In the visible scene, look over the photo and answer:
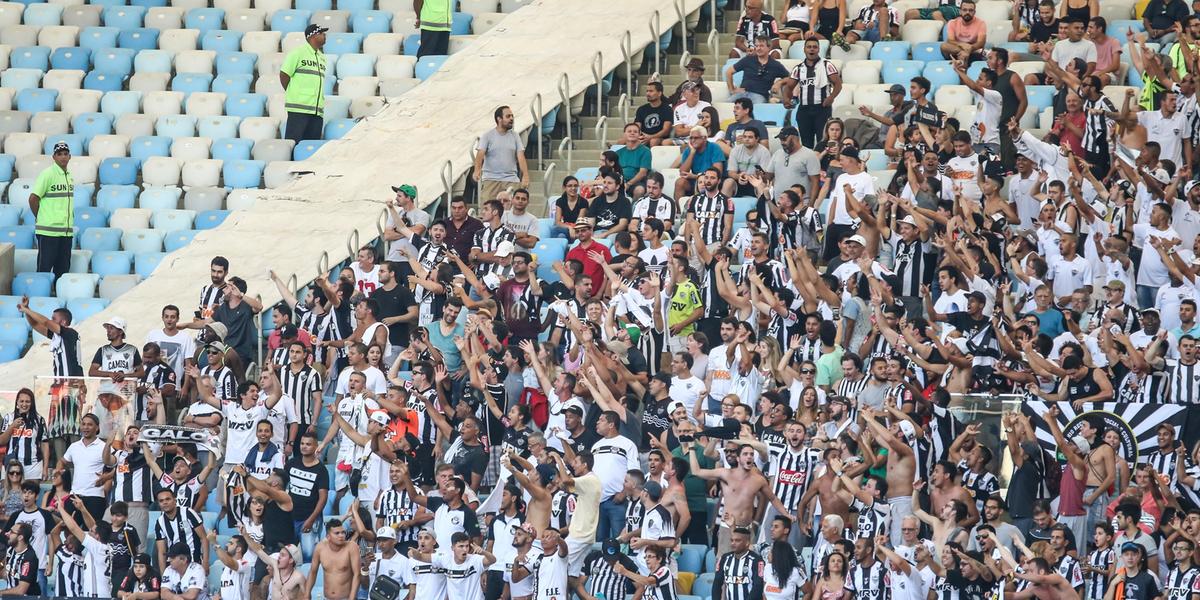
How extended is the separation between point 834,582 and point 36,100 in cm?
1271

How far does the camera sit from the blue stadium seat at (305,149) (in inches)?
952

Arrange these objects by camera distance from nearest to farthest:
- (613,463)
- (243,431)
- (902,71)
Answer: (613,463), (243,431), (902,71)

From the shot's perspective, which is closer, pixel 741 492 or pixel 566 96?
pixel 741 492

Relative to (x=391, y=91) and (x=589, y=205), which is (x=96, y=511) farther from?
(x=391, y=91)

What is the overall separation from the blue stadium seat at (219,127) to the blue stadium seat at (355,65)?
1.27 meters

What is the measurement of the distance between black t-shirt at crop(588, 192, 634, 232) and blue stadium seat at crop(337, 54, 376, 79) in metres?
5.39

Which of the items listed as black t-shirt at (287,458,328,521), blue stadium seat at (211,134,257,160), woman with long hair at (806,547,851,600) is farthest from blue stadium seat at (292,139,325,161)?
woman with long hair at (806,547,851,600)

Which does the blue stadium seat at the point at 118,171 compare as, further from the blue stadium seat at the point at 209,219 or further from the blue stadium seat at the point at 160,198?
the blue stadium seat at the point at 209,219

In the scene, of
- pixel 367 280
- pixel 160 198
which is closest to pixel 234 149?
pixel 160 198

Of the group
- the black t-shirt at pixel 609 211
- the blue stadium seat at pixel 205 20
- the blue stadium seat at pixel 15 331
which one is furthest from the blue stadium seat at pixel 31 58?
the black t-shirt at pixel 609 211

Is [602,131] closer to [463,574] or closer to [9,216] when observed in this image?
[9,216]

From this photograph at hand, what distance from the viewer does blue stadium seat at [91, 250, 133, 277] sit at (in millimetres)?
22953

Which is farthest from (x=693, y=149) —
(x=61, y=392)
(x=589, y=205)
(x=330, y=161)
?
(x=61, y=392)

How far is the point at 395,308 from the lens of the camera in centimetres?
2005
